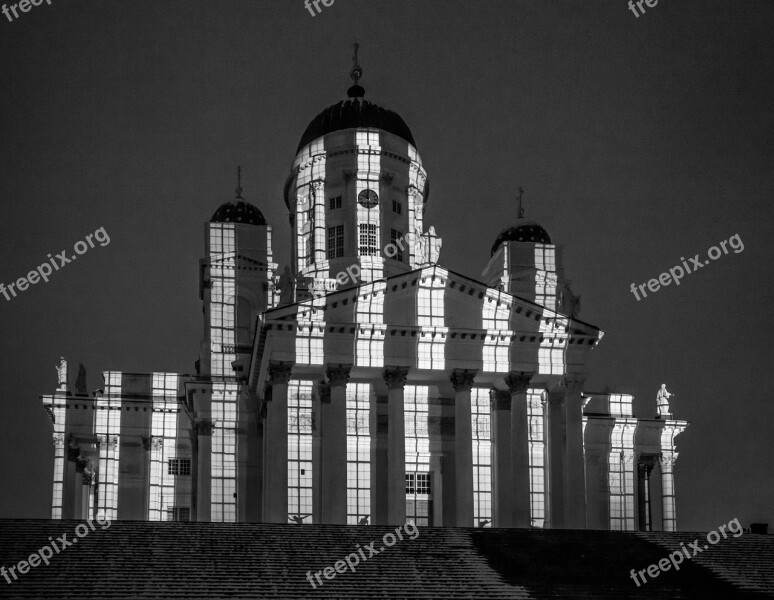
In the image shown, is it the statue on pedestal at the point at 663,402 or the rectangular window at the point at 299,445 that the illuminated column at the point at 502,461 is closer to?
the rectangular window at the point at 299,445

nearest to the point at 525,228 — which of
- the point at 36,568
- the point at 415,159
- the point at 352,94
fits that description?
the point at 415,159

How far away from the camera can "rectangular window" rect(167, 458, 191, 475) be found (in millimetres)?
72938

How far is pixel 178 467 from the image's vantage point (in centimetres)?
7306

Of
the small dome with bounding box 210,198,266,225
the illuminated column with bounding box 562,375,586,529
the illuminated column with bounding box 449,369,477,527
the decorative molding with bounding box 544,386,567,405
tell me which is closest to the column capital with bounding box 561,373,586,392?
the illuminated column with bounding box 562,375,586,529

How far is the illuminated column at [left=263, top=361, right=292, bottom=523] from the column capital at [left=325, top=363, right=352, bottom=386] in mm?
1670

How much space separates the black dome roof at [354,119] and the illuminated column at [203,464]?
16868 millimetres

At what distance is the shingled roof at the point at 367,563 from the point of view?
40250 millimetres

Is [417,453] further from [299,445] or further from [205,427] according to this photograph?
[205,427]

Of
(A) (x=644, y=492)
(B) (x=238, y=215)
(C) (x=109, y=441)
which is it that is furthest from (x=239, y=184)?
(A) (x=644, y=492)

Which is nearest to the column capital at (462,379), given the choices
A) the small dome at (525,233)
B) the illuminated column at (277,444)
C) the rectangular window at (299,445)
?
the rectangular window at (299,445)

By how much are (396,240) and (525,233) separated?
730cm

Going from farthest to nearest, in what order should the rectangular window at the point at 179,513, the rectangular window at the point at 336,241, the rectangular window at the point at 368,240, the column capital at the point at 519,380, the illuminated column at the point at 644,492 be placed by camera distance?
the illuminated column at the point at 644,492 → the rectangular window at the point at 336,241 → the rectangular window at the point at 368,240 → the rectangular window at the point at 179,513 → the column capital at the point at 519,380

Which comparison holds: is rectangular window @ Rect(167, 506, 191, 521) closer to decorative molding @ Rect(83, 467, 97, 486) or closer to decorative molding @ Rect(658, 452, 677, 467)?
decorative molding @ Rect(83, 467, 97, 486)

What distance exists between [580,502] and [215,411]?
60.9 ft
